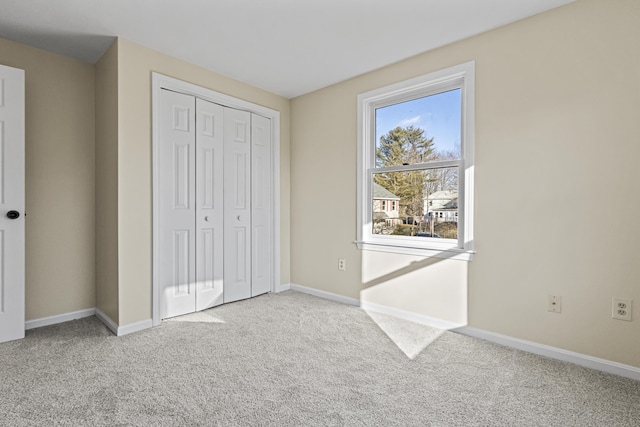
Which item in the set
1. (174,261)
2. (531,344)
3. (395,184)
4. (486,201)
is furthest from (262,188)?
(531,344)

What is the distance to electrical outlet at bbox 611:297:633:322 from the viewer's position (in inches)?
78.2

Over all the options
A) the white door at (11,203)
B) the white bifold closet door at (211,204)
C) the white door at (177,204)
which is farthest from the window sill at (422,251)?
the white door at (11,203)

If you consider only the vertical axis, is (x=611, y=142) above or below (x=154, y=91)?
below

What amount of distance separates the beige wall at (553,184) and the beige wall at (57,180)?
2946 mm

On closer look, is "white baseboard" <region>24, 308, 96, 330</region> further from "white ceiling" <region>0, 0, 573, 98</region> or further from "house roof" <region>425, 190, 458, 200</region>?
"house roof" <region>425, 190, 458, 200</region>

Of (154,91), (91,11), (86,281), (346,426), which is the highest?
(91,11)

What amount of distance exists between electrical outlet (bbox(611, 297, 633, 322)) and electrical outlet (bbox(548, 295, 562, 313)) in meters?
0.27

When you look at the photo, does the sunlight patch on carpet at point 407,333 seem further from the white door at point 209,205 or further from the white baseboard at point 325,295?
the white door at point 209,205

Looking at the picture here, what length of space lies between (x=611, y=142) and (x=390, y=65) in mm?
1826

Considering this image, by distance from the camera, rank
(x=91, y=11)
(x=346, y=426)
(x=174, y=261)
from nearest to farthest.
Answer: (x=346, y=426) → (x=91, y=11) → (x=174, y=261)

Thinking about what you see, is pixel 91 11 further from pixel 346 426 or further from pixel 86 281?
pixel 346 426

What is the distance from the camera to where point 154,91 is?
279cm

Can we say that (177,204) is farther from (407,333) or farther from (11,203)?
(407,333)

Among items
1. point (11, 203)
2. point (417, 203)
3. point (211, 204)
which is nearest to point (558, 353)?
point (417, 203)
